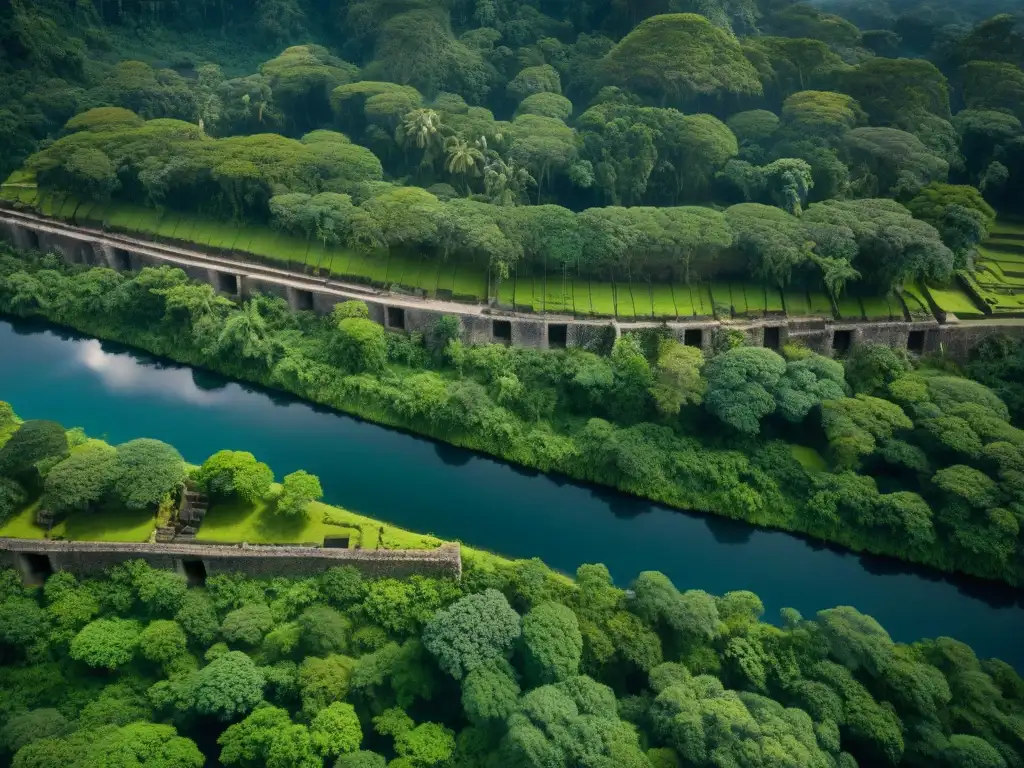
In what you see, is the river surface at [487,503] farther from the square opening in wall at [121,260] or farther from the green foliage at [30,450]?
the square opening in wall at [121,260]

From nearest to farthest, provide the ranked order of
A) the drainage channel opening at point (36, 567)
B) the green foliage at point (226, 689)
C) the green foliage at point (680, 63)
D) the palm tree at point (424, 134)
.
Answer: the green foliage at point (226, 689), the drainage channel opening at point (36, 567), the palm tree at point (424, 134), the green foliage at point (680, 63)

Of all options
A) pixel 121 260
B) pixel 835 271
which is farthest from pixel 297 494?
pixel 835 271

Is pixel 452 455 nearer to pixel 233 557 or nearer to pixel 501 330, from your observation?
pixel 501 330

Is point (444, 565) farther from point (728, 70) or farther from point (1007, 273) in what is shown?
point (728, 70)

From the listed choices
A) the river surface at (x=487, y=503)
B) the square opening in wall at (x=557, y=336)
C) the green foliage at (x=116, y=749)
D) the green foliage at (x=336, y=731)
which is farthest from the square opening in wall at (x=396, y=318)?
the green foliage at (x=116, y=749)

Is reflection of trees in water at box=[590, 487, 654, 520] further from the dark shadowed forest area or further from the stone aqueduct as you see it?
the stone aqueduct

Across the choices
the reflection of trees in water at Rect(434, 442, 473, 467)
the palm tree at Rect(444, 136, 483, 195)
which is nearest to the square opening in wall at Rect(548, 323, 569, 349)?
the reflection of trees in water at Rect(434, 442, 473, 467)

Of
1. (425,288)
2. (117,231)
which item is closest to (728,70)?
(425,288)
